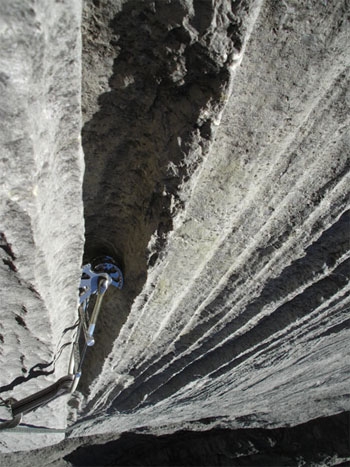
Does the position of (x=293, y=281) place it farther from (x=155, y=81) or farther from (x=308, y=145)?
(x=155, y=81)

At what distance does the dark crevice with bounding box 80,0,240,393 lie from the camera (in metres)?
0.36

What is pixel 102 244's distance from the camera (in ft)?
2.18

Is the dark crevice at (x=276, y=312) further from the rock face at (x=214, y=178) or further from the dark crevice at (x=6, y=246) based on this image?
the dark crevice at (x=6, y=246)

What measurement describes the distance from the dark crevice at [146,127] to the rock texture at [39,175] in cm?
7

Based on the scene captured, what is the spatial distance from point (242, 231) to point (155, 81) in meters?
0.26

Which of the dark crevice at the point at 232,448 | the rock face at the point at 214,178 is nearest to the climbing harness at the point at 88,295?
the rock face at the point at 214,178

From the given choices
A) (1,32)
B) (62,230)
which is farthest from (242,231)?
(1,32)

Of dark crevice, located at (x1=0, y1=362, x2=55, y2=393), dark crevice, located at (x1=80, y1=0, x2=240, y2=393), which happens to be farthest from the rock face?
dark crevice, located at (x1=0, y1=362, x2=55, y2=393)

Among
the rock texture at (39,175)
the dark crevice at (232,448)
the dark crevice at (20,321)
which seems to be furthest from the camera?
the dark crevice at (232,448)

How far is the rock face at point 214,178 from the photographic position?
37cm

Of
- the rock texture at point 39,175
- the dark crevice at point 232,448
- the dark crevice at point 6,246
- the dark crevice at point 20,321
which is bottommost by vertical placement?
the dark crevice at point 232,448

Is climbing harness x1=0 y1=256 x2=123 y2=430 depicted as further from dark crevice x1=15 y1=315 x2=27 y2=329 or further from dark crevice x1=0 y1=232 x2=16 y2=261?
dark crevice x1=0 y1=232 x2=16 y2=261

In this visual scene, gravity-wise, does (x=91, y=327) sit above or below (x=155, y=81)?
below

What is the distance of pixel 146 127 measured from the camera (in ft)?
1.46
